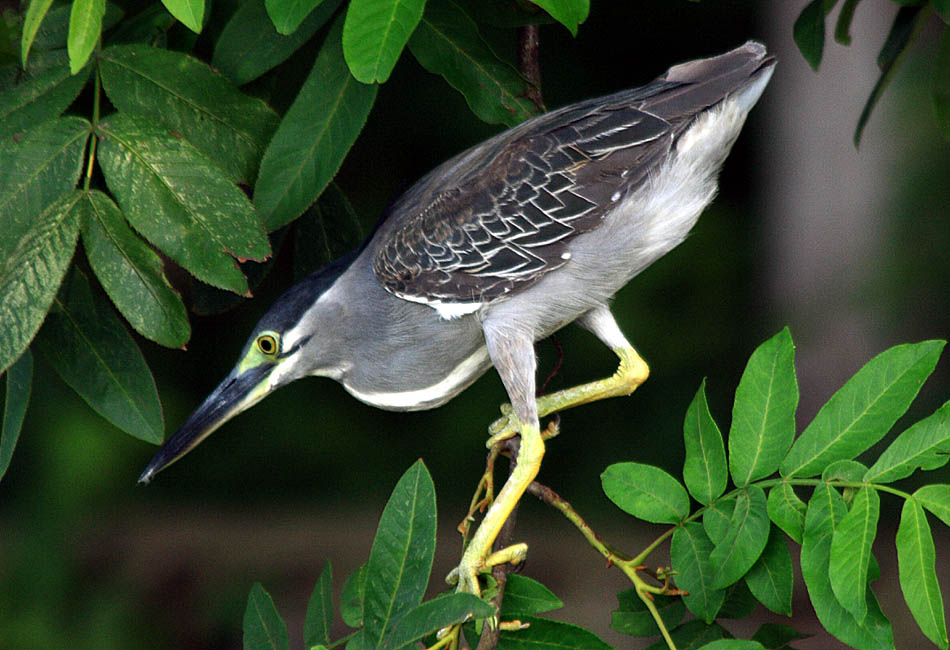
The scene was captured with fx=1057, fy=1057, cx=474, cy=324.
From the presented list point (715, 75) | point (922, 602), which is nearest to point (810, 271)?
point (715, 75)

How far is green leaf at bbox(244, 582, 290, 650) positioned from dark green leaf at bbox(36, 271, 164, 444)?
13.3 inches

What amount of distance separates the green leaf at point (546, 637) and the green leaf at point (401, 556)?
22 cm

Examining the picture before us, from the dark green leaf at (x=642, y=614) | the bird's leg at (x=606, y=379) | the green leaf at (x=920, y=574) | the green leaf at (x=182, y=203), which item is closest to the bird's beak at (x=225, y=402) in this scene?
the green leaf at (x=182, y=203)

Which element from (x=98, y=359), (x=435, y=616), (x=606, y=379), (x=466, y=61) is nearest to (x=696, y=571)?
(x=435, y=616)

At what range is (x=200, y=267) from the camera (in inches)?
64.4

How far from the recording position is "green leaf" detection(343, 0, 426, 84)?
1.58m

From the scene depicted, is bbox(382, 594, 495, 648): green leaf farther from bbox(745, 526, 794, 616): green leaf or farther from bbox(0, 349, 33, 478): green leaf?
bbox(0, 349, 33, 478): green leaf

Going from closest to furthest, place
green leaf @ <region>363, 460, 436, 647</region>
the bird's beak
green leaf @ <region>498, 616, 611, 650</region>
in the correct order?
green leaf @ <region>363, 460, 436, 647</region>
green leaf @ <region>498, 616, 611, 650</region>
the bird's beak

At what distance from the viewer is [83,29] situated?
161 cm

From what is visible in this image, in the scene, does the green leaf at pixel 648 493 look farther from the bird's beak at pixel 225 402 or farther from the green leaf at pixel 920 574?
the bird's beak at pixel 225 402

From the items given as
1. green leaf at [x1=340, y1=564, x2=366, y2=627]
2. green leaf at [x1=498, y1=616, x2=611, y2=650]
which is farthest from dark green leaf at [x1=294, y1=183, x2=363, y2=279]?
green leaf at [x1=498, y1=616, x2=611, y2=650]

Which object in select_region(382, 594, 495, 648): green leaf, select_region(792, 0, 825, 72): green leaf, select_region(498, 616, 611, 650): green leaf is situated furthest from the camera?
select_region(792, 0, 825, 72): green leaf

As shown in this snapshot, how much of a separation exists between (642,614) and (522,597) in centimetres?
23

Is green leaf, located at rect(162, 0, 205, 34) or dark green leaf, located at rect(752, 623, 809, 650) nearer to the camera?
green leaf, located at rect(162, 0, 205, 34)
